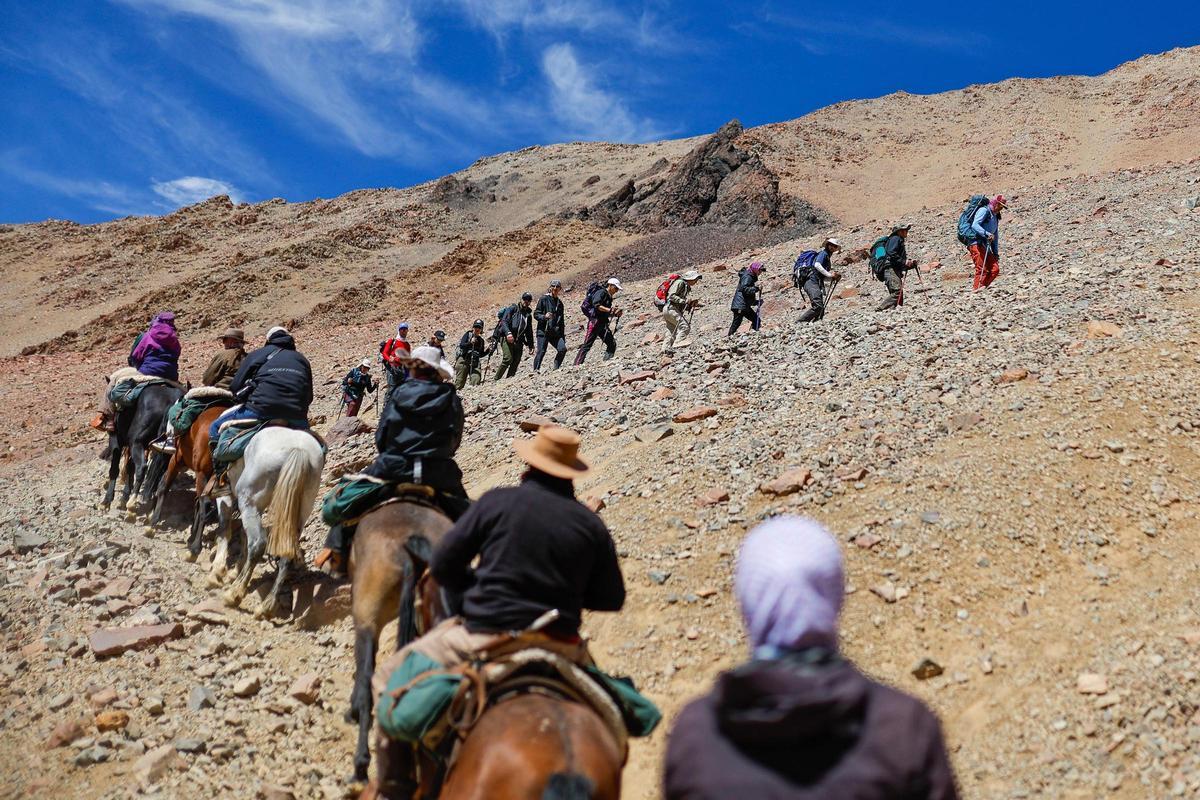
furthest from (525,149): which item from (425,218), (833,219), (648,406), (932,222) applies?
(648,406)

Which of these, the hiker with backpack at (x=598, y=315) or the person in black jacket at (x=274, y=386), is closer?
the person in black jacket at (x=274, y=386)

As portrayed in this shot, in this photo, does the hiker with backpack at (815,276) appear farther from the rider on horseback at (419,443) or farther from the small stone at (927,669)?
the small stone at (927,669)

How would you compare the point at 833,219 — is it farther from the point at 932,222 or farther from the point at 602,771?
the point at 602,771

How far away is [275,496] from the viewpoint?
23.4ft

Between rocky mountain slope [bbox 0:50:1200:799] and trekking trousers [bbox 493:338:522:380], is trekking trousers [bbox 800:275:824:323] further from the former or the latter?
trekking trousers [bbox 493:338:522:380]

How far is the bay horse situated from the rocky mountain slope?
23.2 inches

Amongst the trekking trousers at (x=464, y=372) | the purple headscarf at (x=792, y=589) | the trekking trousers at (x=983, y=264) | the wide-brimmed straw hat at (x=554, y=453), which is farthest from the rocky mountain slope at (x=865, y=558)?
the trekking trousers at (x=464, y=372)

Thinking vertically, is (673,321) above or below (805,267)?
below

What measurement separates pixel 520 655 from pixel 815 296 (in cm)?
1139

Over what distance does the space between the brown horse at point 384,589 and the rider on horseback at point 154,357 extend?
6869 millimetres

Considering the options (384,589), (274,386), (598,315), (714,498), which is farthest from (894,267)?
(384,589)

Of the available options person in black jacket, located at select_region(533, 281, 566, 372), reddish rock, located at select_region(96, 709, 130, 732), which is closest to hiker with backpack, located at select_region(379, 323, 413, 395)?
person in black jacket, located at select_region(533, 281, 566, 372)

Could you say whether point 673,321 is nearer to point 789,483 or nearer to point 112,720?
point 789,483

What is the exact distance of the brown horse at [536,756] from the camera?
2771 mm
